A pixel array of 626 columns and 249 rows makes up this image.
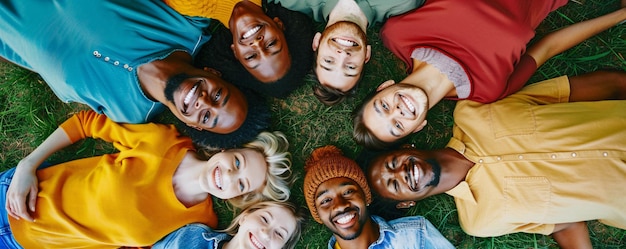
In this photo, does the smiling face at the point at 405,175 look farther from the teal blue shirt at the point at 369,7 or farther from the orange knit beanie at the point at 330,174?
the teal blue shirt at the point at 369,7

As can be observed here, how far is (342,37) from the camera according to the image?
2770 mm

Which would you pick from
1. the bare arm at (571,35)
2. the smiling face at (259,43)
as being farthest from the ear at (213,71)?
the bare arm at (571,35)

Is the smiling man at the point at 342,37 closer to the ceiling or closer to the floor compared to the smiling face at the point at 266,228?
closer to the ceiling

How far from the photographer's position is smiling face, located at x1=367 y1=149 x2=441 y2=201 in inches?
116

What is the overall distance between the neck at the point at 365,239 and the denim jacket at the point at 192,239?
→ 2.99ft

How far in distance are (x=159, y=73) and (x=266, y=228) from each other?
4.30ft

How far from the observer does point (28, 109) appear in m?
3.54

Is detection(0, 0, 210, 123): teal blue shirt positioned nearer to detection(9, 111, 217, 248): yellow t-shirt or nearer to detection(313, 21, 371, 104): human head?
detection(9, 111, 217, 248): yellow t-shirt

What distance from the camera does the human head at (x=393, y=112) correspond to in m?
2.83

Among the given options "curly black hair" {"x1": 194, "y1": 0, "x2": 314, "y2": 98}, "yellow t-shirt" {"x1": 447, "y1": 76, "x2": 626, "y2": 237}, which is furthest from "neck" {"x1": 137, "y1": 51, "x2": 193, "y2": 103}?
"yellow t-shirt" {"x1": 447, "y1": 76, "x2": 626, "y2": 237}

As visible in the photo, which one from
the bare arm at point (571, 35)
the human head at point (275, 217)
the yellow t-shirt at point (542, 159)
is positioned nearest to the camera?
the yellow t-shirt at point (542, 159)

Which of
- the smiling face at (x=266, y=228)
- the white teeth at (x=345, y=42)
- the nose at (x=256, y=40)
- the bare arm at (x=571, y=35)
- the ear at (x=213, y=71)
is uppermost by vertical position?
the nose at (x=256, y=40)

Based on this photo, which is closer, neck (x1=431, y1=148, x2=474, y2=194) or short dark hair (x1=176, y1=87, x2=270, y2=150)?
neck (x1=431, y1=148, x2=474, y2=194)

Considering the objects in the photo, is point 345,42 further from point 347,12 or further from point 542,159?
point 542,159
